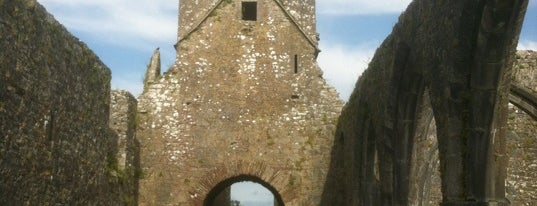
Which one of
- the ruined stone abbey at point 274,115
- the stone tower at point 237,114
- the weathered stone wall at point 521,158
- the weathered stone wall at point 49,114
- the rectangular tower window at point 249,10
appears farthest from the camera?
the rectangular tower window at point 249,10

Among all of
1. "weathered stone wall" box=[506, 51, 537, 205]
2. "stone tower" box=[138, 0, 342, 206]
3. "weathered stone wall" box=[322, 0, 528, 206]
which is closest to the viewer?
"weathered stone wall" box=[322, 0, 528, 206]

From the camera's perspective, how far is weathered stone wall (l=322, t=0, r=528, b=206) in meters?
6.77

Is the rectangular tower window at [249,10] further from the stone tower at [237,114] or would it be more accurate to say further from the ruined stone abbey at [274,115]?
the stone tower at [237,114]

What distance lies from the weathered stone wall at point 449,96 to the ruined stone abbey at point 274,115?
17mm

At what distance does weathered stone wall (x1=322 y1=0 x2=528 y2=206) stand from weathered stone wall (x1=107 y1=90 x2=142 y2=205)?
521 cm

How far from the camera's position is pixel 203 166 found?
14.1 meters

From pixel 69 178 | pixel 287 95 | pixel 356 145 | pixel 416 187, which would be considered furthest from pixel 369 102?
pixel 69 178

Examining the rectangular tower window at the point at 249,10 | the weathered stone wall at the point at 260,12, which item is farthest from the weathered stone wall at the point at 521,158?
the rectangular tower window at the point at 249,10

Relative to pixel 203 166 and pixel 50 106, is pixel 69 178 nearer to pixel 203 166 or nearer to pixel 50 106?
pixel 50 106

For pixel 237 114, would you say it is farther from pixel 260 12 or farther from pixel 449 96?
pixel 449 96

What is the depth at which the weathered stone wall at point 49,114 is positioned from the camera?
7.59 m

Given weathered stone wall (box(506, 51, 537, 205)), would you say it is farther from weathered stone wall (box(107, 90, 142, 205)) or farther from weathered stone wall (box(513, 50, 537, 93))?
weathered stone wall (box(107, 90, 142, 205))

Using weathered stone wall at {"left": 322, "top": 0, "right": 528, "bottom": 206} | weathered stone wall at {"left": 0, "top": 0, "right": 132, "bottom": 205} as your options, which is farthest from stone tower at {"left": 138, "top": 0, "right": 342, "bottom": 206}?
weathered stone wall at {"left": 322, "top": 0, "right": 528, "bottom": 206}

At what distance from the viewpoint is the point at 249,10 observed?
53.0ft
